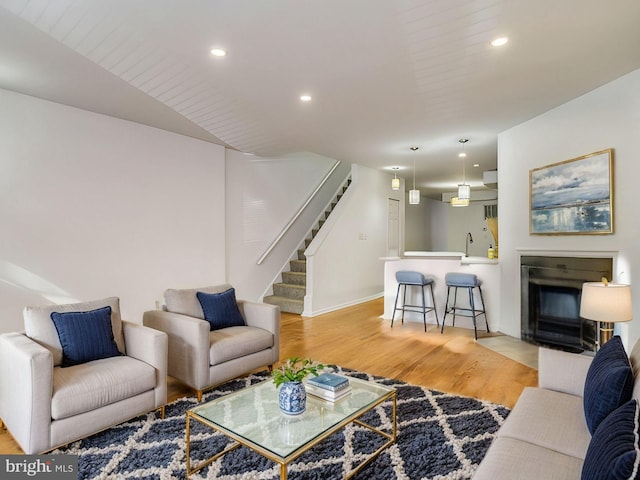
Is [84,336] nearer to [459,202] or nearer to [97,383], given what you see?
[97,383]

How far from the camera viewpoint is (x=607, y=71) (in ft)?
10.4

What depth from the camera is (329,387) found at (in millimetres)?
2174

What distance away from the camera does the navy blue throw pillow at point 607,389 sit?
1433 mm

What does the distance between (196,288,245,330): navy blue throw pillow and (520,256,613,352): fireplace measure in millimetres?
3315

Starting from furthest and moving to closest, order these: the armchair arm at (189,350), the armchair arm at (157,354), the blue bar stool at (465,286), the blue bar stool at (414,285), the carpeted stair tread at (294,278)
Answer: the carpeted stair tread at (294,278) < the blue bar stool at (414,285) < the blue bar stool at (465,286) < the armchair arm at (189,350) < the armchair arm at (157,354)

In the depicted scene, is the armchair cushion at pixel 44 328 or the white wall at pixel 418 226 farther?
the white wall at pixel 418 226

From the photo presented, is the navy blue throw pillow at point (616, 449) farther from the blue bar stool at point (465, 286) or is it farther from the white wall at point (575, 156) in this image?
the blue bar stool at point (465, 286)

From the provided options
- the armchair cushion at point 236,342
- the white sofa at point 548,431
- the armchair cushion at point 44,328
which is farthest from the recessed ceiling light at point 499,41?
the armchair cushion at point 44,328

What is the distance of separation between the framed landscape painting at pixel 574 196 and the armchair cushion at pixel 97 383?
4.03 metres

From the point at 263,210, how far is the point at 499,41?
178 inches

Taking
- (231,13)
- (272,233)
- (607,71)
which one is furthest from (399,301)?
(231,13)

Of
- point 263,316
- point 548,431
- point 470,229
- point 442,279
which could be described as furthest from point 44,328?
point 470,229

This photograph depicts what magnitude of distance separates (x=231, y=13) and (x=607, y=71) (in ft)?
10.1

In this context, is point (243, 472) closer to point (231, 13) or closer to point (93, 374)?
point (93, 374)
